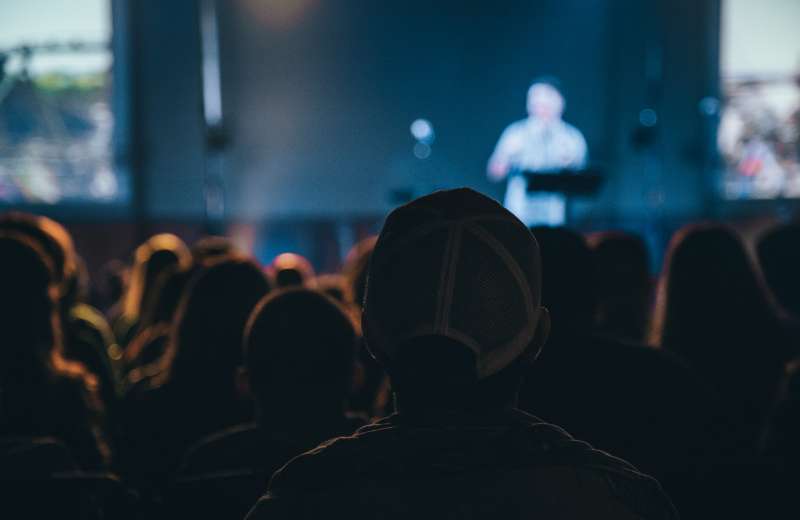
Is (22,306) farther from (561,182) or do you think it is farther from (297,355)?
(561,182)

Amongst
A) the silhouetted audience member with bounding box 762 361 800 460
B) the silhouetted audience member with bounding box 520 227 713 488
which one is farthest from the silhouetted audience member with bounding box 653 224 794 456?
the silhouetted audience member with bounding box 520 227 713 488

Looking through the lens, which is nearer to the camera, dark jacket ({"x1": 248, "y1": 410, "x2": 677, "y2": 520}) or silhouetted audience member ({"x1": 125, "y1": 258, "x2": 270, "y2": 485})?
dark jacket ({"x1": 248, "y1": 410, "x2": 677, "y2": 520})

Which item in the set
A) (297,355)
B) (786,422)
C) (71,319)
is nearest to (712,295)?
(786,422)

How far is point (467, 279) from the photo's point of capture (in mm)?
911

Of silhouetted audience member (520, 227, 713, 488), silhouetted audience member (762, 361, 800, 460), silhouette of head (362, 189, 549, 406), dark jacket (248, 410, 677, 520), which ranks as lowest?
silhouetted audience member (762, 361, 800, 460)

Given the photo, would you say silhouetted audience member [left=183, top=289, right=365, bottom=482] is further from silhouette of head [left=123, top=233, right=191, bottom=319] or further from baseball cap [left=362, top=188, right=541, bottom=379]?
silhouette of head [left=123, top=233, right=191, bottom=319]

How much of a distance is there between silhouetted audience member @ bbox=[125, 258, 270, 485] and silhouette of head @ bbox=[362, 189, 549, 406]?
1269 mm

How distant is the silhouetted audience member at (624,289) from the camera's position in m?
3.07

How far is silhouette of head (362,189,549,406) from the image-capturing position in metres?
0.91

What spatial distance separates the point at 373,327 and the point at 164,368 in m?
1.42

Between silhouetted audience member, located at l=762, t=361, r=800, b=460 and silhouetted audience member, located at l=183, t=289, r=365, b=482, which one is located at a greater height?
silhouetted audience member, located at l=183, t=289, r=365, b=482

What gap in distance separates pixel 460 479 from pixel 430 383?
4.7 inches

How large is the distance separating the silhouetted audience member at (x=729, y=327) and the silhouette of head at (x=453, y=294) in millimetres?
1592

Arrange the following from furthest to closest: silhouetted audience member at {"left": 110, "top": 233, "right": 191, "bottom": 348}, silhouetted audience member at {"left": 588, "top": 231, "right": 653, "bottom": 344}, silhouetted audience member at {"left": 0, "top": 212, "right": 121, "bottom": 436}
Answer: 1. silhouetted audience member at {"left": 110, "top": 233, "right": 191, "bottom": 348}
2. silhouetted audience member at {"left": 588, "top": 231, "right": 653, "bottom": 344}
3. silhouetted audience member at {"left": 0, "top": 212, "right": 121, "bottom": 436}
